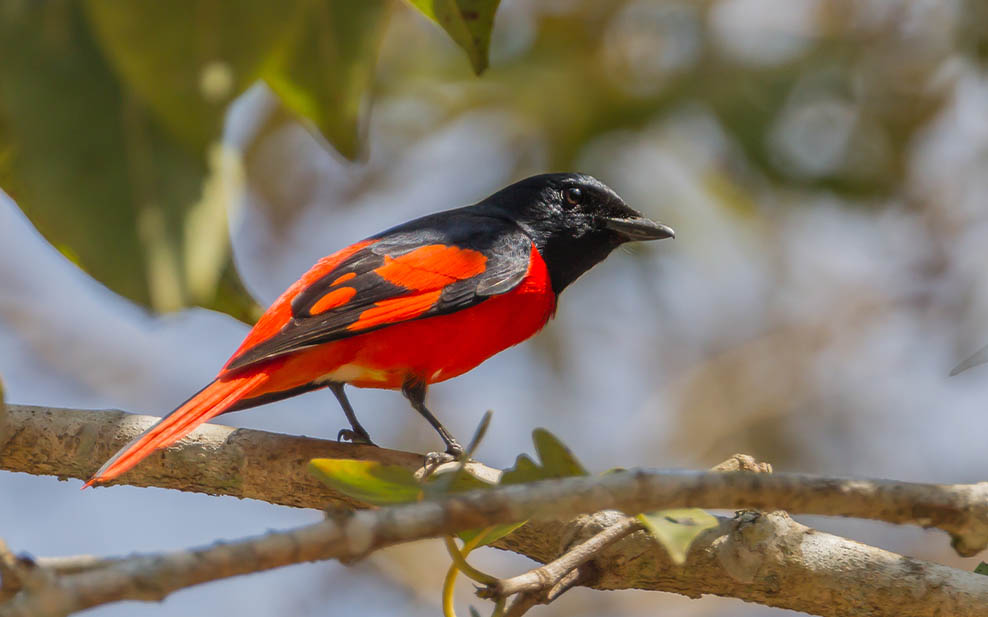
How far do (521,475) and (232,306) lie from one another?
1.92 feet

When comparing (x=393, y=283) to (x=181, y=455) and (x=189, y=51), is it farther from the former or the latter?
(x=189, y=51)

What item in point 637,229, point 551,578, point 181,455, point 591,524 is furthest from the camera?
point 637,229

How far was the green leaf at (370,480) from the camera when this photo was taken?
1840mm

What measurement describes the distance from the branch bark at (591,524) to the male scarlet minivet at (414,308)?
0.27 metres

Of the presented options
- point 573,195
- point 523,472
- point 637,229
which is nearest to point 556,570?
point 523,472

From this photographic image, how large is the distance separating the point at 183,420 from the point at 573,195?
84.3 inches

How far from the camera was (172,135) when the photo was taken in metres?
1.53

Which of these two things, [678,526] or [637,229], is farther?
[637,229]

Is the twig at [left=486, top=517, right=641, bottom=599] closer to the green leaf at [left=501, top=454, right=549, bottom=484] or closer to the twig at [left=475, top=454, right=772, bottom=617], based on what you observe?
the twig at [left=475, top=454, right=772, bottom=617]

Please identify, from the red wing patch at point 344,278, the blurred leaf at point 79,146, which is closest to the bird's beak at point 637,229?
the red wing patch at point 344,278

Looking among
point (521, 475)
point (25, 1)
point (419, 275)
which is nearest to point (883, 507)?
point (521, 475)

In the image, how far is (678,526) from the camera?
1734mm

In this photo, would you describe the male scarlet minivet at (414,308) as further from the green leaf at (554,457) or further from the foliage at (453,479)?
the green leaf at (554,457)

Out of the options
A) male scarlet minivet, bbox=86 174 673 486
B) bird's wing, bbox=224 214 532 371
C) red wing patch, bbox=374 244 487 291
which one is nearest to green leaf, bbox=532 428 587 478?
male scarlet minivet, bbox=86 174 673 486
